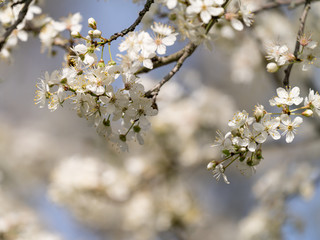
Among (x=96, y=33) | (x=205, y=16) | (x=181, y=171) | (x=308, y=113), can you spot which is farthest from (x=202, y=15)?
(x=181, y=171)

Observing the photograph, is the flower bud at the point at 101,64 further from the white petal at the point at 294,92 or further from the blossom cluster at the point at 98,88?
the white petal at the point at 294,92

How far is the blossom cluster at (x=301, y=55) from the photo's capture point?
5.09 ft

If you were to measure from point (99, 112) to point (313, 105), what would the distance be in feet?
2.38

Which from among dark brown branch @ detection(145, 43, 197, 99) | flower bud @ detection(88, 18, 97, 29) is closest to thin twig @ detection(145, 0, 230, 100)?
dark brown branch @ detection(145, 43, 197, 99)

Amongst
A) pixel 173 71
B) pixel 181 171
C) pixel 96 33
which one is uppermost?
pixel 96 33

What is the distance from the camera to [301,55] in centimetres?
158

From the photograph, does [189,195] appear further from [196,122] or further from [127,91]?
[127,91]

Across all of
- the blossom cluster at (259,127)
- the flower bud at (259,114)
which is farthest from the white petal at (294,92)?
the flower bud at (259,114)

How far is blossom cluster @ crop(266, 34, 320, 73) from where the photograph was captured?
1.55 metres

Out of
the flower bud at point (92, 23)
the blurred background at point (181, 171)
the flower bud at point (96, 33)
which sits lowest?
the blurred background at point (181, 171)

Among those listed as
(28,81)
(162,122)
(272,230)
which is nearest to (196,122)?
(162,122)

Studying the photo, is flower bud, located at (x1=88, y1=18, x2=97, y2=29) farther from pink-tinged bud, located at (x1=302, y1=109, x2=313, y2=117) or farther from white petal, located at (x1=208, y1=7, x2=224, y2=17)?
pink-tinged bud, located at (x1=302, y1=109, x2=313, y2=117)

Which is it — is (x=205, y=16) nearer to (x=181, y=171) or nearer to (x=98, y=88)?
(x=98, y=88)

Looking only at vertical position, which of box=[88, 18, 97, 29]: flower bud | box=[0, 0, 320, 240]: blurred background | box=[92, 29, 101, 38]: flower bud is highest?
box=[88, 18, 97, 29]: flower bud
